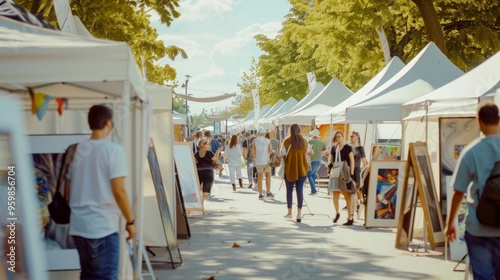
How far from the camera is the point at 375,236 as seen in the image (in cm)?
1505

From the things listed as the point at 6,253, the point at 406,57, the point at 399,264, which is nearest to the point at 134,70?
the point at 6,253

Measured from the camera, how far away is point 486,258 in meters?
6.39

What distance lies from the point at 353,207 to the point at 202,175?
4.54 meters

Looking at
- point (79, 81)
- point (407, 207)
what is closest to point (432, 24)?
point (407, 207)

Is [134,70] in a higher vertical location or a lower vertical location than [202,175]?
higher

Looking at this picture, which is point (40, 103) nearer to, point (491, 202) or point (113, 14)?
point (491, 202)

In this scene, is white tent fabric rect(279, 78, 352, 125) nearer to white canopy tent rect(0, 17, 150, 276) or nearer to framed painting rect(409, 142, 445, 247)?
framed painting rect(409, 142, 445, 247)

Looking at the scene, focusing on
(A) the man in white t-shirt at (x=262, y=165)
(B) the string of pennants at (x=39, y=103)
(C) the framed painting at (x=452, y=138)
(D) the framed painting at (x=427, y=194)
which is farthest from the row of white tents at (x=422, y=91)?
(B) the string of pennants at (x=39, y=103)

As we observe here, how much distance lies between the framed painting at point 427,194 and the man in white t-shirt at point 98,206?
21.6 ft

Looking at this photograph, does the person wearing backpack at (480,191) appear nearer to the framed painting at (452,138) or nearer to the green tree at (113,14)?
the framed painting at (452,138)

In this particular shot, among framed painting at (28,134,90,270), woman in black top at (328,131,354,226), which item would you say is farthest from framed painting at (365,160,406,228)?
framed painting at (28,134,90,270)

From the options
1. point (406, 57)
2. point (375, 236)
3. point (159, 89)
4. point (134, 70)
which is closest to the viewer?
point (134, 70)

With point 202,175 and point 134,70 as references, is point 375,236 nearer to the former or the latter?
point 202,175

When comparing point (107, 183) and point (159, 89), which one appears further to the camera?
point (159, 89)
